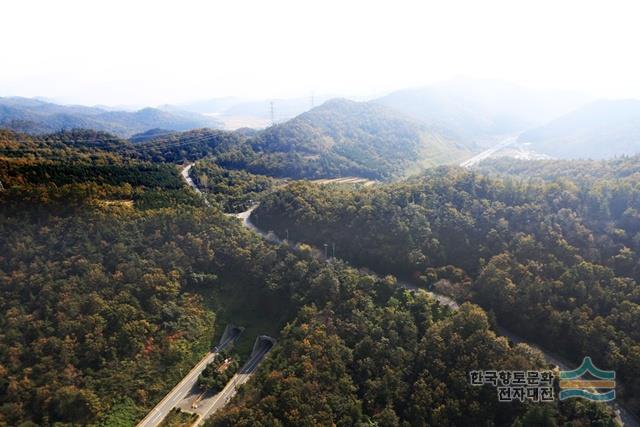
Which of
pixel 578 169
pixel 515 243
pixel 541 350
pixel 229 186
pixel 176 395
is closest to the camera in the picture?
pixel 176 395

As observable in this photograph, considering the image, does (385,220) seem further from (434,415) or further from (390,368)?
(434,415)

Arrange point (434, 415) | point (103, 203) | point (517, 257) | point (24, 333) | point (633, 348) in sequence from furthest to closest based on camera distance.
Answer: point (103, 203) → point (517, 257) → point (24, 333) → point (633, 348) → point (434, 415)

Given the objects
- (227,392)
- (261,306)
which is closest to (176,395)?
(227,392)

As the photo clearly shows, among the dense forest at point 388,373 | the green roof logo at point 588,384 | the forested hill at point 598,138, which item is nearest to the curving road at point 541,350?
the green roof logo at point 588,384

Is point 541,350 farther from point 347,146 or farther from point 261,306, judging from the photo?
point 347,146

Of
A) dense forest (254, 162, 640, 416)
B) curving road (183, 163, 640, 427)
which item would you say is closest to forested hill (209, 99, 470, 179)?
dense forest (254, 162, 640, 416)

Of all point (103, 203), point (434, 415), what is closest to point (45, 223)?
point (103, 203)
